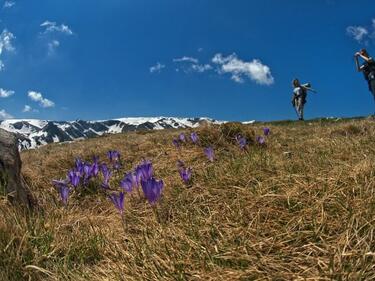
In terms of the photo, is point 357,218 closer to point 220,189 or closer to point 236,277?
point 236,277

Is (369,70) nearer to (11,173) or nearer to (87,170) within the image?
(87,170)

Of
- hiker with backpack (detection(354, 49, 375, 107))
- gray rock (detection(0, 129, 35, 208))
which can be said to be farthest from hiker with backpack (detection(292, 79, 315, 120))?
gray rock (detection(0, 129, 35, 208))

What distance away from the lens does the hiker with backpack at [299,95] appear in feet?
103

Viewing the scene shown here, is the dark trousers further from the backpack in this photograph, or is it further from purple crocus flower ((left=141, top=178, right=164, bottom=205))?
purple crocus flower ((left=141, top=178, right=164, bottom=205))

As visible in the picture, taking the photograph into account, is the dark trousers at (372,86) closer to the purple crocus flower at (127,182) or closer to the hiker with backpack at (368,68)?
the hiker with backpack at (368,68)

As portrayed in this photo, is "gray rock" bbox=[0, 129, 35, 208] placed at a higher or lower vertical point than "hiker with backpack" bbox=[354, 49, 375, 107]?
lower

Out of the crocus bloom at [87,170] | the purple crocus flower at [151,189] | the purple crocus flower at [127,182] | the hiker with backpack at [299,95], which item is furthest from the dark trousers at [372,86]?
the purple crocus flower at [151,189]

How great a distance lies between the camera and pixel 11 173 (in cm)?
434

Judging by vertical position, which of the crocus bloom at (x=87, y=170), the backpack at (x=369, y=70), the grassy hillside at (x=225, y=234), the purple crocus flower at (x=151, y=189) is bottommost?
the grassy hillside at (x=225, y=234)

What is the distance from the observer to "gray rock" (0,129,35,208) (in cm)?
415

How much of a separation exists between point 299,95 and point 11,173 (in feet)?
95.3

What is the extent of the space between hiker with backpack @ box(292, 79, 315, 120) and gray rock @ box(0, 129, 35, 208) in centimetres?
2825

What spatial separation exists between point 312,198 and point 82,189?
2989 mm

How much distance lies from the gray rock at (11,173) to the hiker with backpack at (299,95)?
28.2 m
